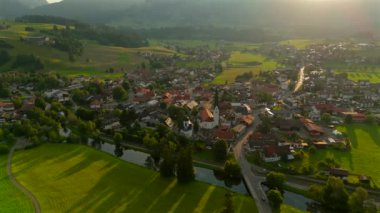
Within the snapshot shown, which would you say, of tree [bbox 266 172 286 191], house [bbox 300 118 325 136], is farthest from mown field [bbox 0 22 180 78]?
tree [bbox 266 172 286 191]

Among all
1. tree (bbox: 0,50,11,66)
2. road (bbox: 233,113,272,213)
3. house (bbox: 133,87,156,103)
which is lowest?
→ road (bbox: 233,113,272,213)

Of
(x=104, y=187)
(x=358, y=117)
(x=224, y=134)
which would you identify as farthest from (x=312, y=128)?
(x=104, y=187)

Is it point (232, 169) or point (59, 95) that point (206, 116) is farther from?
point (59, 95)

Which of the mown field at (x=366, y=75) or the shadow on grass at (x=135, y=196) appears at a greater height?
the mown field at (x=366, y=75)

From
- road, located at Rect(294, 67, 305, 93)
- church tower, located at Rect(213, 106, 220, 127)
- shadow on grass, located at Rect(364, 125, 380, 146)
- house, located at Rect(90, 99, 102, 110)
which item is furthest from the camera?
road, located at Rect(294, 67, 305, 93)

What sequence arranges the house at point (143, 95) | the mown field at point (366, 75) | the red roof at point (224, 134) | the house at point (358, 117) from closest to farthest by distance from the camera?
the red roof at point (224, 134), the house at point (358, 117), the house at point (143, 95), the mown field at point (366, 75)

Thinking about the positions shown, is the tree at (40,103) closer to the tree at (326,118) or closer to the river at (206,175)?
the river at (206,175)

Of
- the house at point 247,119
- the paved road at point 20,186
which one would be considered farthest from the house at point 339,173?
the paved road at point 20,186

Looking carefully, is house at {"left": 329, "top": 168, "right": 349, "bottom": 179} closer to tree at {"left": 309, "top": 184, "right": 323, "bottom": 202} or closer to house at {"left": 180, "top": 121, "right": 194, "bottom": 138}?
tree at {"left": 309, "top": 184, "right": 323, "bottom": 202}
